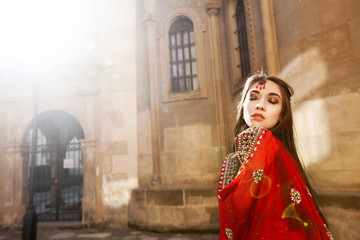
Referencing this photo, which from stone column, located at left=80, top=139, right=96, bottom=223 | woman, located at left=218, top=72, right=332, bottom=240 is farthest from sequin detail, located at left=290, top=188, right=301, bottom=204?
stone column, located at left=80, top=139, right=96, bottom=223

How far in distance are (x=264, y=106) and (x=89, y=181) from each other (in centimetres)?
615

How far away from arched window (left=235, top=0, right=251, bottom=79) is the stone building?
0.03 m

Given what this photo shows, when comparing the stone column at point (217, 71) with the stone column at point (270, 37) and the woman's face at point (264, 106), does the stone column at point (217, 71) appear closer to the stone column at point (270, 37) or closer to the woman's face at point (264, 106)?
the stone column at point (270, 37)

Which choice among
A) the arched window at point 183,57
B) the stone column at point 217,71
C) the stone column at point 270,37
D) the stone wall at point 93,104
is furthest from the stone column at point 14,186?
the stone column at point 270,37

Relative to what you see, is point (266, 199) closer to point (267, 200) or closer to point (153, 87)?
point (267, 200)

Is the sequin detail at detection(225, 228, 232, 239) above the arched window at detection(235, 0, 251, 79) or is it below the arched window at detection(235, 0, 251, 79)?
below

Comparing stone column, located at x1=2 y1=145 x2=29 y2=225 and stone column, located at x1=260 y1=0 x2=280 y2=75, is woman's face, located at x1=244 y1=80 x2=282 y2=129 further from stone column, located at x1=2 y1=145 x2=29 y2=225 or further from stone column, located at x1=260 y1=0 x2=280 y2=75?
stone column, located at x1=2 y1=145 x2=29 y2=225

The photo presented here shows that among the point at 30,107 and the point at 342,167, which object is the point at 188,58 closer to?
the point at 342,167

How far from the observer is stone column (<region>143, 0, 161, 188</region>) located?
605 cm

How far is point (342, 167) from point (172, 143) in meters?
3.83

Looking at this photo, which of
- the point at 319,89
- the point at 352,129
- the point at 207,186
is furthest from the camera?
the point at 207,186

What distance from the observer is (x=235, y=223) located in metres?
1.35

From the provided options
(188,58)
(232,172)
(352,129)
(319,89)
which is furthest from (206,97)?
(232,172)

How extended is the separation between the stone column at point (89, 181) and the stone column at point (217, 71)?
12.3 ft
